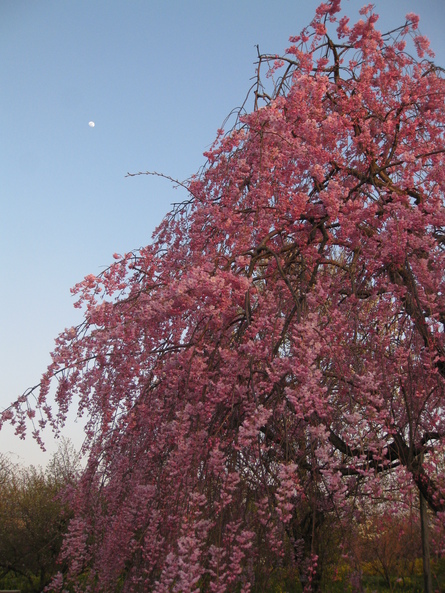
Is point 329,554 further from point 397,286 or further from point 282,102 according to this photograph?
point 282,102

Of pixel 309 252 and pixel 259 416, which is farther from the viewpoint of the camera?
pixel 309 252

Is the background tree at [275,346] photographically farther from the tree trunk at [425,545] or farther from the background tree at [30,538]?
the background tree at [30,538]

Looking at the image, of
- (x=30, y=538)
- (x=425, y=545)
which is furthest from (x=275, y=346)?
(x=30, y=538)

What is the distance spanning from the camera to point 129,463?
3676 mm

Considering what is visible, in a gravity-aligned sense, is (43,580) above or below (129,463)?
below

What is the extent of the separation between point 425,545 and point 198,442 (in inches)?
117

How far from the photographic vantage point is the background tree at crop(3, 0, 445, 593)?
2.64m

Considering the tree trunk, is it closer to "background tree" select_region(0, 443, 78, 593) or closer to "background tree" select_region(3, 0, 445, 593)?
"background tree" select_region(3, 0, 445, 593)

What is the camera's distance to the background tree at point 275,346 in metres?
2.64

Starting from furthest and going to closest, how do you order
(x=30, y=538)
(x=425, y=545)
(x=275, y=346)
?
(x=30, y=538), (x=425, y=545), (x=275, y=346)

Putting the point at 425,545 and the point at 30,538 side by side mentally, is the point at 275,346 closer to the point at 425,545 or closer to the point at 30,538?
the point at 425,545

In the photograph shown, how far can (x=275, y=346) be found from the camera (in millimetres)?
3000

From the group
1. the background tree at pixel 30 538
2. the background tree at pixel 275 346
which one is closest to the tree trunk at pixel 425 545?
the background tree at pixel 275 346

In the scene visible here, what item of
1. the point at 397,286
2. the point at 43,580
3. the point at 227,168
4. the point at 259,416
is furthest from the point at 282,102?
the point at 43,580
